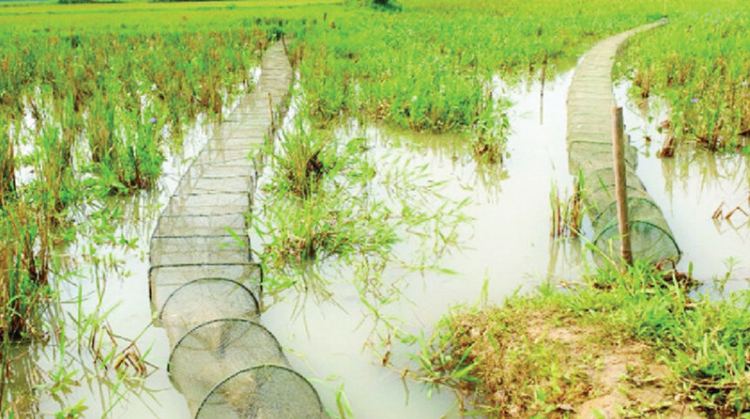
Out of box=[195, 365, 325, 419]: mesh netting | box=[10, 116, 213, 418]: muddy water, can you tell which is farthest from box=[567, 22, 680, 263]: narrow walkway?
box=[10, 116, 213, 418]: muddy water

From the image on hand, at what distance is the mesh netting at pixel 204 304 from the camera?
8.82 feet

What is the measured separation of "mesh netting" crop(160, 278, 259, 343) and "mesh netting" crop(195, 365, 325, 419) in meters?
0.53

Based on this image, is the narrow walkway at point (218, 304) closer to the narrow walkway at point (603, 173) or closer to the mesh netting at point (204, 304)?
the mesh netting at point (204, 304)

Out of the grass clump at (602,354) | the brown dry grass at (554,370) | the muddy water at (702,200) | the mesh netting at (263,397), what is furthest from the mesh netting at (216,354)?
the muddy water at (702,200)

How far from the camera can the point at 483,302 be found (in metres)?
3.06

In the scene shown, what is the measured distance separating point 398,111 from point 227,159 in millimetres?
1853

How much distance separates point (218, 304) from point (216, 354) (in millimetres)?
360

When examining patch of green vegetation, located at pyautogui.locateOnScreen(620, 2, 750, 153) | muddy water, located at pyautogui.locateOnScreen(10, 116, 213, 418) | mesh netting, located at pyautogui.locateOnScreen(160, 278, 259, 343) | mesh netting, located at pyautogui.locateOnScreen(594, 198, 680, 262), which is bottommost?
muddy water, located at pyautogui.locateOnScreen(10, 116, 213, 418)

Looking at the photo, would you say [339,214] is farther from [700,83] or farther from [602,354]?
[700,83]

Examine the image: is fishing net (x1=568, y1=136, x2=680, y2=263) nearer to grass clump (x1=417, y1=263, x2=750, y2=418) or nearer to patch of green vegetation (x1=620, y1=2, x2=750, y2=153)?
grass clump (x1=417, y1=263, x2=750, y2=418)

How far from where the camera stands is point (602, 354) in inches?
93.9

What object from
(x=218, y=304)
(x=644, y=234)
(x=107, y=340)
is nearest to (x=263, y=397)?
(x=218, y=304)

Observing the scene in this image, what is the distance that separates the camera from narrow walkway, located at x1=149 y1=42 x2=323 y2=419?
2.17 m

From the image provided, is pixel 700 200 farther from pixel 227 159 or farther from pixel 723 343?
pixel 227 159
